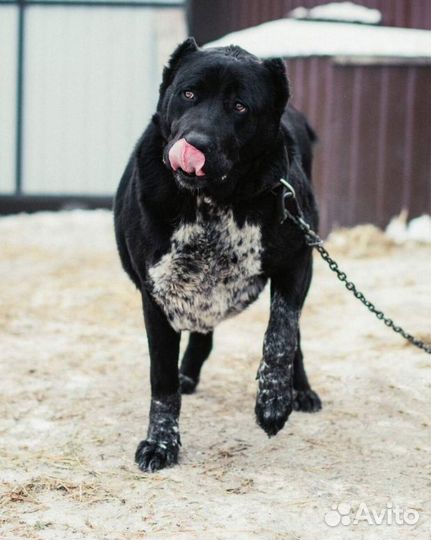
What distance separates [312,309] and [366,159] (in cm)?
332

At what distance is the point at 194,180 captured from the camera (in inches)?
117

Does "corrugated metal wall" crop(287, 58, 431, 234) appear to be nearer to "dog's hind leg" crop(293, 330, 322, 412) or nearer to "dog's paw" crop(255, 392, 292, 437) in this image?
"dog's hind leg" crop(293, 330, 322, 412)

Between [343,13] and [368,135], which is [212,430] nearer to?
[368,135]

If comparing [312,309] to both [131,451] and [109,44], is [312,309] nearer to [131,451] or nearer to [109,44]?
[131,451]

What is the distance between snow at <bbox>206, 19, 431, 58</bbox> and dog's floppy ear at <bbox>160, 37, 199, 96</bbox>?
595 cm

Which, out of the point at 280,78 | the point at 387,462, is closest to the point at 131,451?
the point at 387,462

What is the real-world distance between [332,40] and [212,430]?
20.9 ft

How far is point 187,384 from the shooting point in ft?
14.1

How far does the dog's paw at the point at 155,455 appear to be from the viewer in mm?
3291

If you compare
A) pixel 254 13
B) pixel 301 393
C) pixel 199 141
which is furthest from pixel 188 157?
pixel 254 13

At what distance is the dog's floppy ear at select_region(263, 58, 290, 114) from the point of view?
10.7ft
